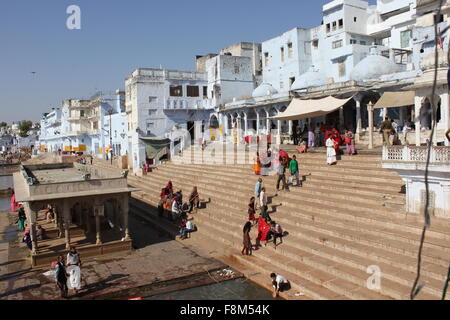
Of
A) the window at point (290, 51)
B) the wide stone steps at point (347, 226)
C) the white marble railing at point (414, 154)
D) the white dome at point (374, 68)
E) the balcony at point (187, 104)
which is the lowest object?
the wide stone steps at point (347, 226)

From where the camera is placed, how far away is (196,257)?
1323cm

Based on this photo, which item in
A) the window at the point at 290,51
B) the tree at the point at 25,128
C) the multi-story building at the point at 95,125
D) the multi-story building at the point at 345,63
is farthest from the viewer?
the tree at the point at 25,128

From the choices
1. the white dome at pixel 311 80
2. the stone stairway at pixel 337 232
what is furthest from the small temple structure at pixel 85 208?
the white dome at pixel 311 80

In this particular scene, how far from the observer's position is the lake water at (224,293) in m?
10.1

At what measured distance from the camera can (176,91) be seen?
125ft

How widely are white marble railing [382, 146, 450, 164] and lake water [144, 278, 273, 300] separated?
5.49 m

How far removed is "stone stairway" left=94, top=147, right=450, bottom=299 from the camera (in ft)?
30.9

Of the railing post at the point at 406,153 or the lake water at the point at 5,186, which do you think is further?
the lake water at the point at 5,186

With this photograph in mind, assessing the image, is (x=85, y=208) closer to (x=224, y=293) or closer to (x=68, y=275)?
(x=68, y=275)

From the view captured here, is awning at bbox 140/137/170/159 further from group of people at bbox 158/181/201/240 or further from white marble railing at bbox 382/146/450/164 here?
white marble railing at bbox 382/146/450/164

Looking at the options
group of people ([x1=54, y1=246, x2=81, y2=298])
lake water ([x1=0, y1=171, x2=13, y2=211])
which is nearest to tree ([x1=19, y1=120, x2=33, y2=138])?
lake water ([x1=0, y1=171, x2=13, y2=211])

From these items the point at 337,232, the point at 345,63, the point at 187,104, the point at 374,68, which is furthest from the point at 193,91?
the point at 337,232

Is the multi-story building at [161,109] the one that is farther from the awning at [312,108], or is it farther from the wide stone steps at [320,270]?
the wide stone steps at [320,270]

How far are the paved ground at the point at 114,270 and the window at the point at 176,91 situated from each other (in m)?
24.1
